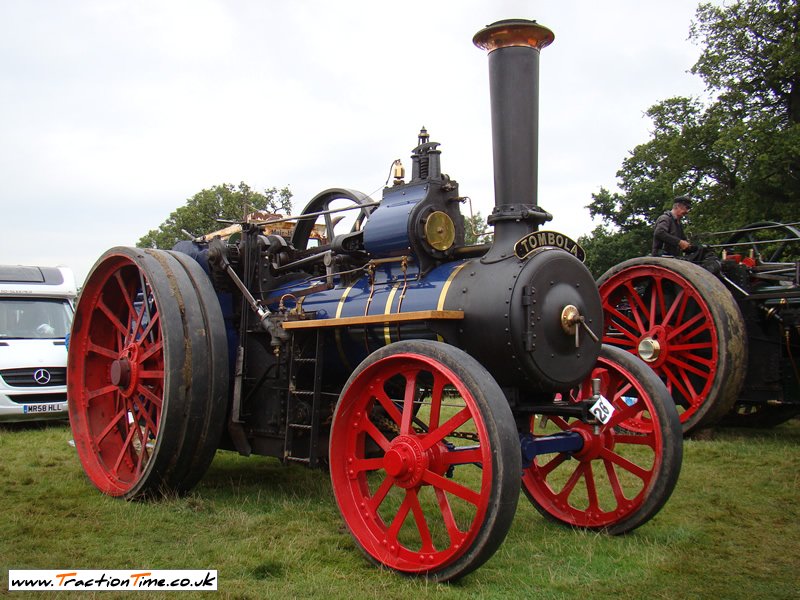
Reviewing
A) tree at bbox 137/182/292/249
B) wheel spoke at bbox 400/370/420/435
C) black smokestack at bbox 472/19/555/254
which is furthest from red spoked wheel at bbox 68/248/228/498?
tree at bbox 137/182/292/249

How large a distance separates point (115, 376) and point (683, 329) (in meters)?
4.95

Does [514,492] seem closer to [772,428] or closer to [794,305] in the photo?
[794,305]

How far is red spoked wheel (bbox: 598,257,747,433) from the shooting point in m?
6.86

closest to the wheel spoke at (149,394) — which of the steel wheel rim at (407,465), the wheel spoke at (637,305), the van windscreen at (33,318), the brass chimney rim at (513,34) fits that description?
the steel wheel rim at (407,465)

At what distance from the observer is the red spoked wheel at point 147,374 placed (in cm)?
474

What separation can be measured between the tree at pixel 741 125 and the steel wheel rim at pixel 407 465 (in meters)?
15.7

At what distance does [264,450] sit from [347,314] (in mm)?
1152

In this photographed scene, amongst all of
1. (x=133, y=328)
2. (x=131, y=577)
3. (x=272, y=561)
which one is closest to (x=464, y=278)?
(x=272, y=561)

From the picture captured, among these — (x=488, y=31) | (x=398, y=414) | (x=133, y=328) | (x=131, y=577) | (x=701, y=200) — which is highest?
(x=701, y=200)

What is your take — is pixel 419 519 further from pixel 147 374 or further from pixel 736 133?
pixel 736 133

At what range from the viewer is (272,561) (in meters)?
3.72

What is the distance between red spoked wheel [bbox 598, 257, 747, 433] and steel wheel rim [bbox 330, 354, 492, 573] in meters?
3.06

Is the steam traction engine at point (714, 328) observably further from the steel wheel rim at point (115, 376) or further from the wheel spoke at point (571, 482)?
the steel wheel rim at point (115, 376)

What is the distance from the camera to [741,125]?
709 inches
